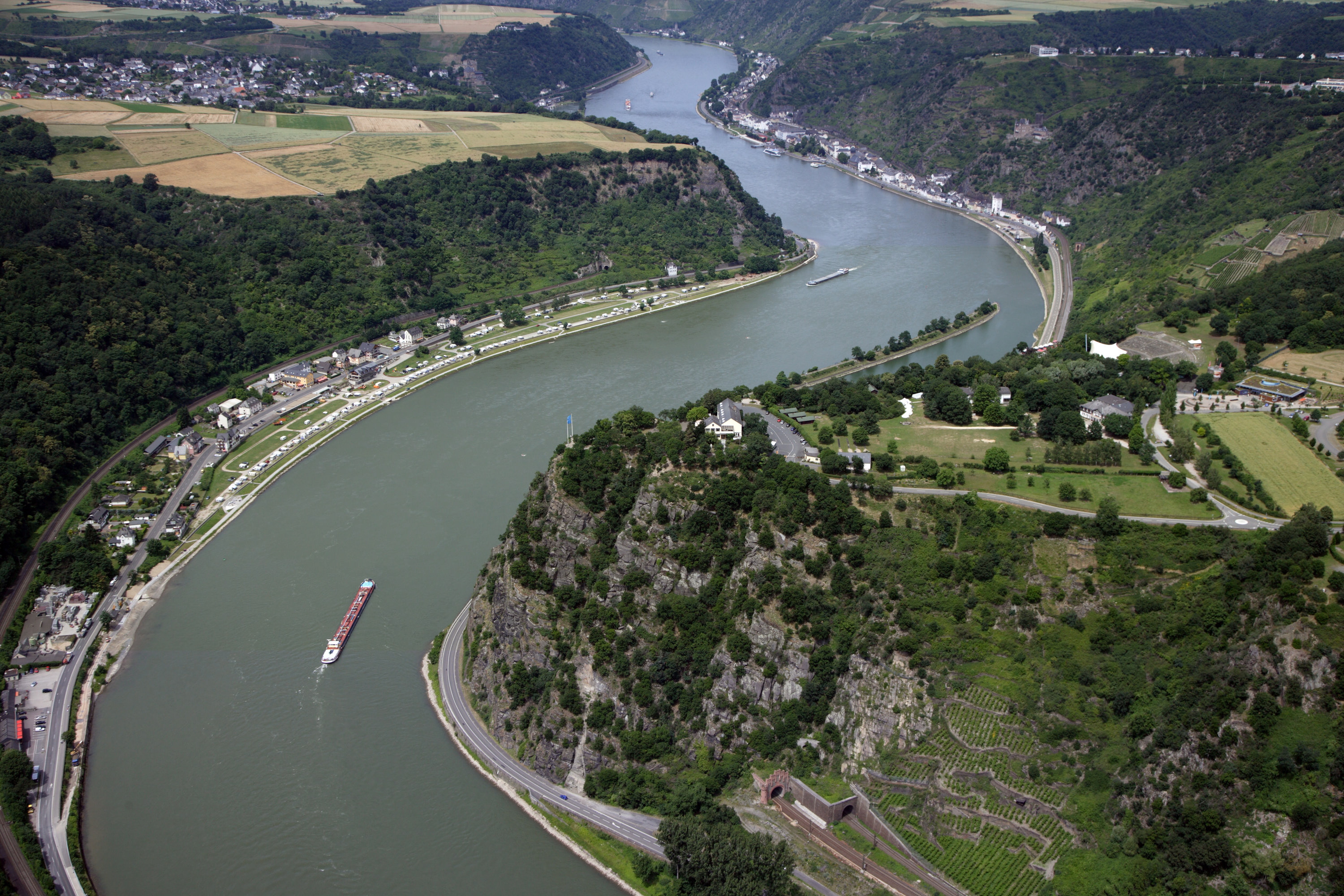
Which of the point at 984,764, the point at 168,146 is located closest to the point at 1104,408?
the point at 984,764

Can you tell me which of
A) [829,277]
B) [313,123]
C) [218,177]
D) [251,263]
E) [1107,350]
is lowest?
[251,263]

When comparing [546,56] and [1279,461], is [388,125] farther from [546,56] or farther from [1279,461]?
[1279,461]

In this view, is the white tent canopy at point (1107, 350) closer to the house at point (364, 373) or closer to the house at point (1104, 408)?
the house at point (1104, 408)

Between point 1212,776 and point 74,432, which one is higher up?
point 1212,776

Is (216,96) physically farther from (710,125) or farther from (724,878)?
(724,878)

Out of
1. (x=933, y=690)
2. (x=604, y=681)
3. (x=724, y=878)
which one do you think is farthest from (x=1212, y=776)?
(x=604, y=681)

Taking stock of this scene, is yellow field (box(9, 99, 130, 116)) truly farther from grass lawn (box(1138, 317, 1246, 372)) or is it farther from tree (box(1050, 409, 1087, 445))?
tree (box(1050, 409, 1087, 445))

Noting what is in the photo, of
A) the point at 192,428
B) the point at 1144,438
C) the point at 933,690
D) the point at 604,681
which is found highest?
the point at 1144,438
